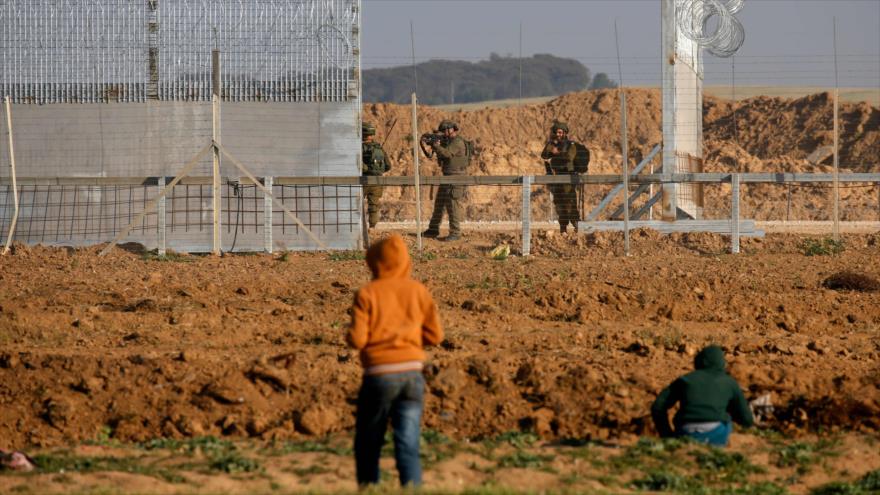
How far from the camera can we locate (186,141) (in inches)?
763

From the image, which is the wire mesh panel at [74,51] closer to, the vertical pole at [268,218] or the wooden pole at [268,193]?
the wooden pole at [268,193]

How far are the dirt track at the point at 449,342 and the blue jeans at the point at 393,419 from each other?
7.75 feet

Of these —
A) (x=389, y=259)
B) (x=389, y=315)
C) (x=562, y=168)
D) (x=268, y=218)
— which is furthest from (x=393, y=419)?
(x=562, y=168)

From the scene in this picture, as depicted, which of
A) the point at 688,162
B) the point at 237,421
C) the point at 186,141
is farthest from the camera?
the point at 688,162

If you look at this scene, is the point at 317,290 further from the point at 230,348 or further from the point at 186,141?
the point at 186,141

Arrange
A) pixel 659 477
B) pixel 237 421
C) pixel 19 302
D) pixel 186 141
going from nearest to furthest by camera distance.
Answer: pixel 659 477
pixel 237 421
pixel 19 302
pixel 186 141

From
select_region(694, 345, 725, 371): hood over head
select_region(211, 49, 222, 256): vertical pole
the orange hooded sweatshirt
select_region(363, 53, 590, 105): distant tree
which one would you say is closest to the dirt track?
select_region(211, 49, 222, 256): vertical pole

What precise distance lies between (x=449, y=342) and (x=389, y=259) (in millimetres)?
4754

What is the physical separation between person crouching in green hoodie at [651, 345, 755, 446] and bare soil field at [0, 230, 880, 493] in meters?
0.21

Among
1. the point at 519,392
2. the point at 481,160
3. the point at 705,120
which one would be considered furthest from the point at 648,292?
the point at 705,120

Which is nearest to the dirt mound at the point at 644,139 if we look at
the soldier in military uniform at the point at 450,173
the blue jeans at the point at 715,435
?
the soldier in military uniform at the point at 450,173

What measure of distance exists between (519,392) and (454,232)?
11.2 metres

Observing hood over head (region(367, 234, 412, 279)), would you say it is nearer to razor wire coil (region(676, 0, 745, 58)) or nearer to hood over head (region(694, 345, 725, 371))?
hood over head (region(694, 345, 725, 371))

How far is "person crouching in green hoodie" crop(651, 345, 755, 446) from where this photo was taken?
28.5 feet
